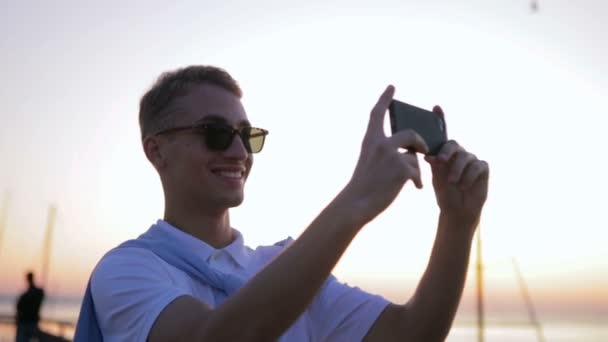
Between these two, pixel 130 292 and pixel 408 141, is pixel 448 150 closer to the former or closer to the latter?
pixel 408 141

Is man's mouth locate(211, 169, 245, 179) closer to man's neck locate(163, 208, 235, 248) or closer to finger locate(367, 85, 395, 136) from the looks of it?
man's neck locate(163, 208, 235, 248)

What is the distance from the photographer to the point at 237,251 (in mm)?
2760

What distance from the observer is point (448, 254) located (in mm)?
2391

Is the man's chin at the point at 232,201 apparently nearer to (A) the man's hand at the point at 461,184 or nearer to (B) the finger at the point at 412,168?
(A) the man's hand at the point at 461,184

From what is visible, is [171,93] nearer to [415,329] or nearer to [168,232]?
[168,232]

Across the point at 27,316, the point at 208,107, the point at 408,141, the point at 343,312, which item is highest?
the point at 208,107

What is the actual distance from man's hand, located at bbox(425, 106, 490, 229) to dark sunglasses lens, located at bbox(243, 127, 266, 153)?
83 cm

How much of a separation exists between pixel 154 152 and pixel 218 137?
0.35 metres

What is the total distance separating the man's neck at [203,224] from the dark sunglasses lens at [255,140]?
29 centimetres

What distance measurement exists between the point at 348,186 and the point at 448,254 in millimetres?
760

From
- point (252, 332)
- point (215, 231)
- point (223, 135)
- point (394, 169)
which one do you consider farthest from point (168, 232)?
point (394, 169)

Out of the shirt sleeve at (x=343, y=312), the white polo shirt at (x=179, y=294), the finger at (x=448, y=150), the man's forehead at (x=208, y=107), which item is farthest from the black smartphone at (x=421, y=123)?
the man's forehead at (x=208, y=107)

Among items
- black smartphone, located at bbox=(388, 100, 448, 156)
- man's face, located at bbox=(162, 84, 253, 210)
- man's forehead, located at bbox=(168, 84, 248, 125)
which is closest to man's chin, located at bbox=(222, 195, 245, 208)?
man's face, located at bbox=(162, 84, 253, 210)

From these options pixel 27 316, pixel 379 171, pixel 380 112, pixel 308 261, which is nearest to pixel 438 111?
pixel 380 112
